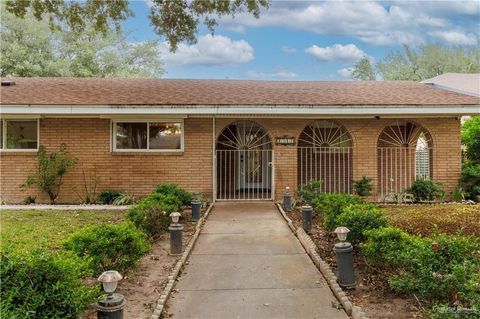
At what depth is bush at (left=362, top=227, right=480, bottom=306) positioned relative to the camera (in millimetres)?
4152

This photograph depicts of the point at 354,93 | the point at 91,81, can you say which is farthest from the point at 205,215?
the point at 91,81

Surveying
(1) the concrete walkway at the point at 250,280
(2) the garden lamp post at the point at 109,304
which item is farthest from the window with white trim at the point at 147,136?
(2) the garden lamp post at the point at 109,304

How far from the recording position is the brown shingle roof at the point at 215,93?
12398 millimetres

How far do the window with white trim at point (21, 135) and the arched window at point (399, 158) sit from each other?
36.8ft

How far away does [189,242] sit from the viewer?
7.65 meters

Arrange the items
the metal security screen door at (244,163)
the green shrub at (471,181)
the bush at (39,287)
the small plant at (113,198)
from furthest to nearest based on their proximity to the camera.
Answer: the metal security screen door at (244,163) → the green shrub at (471,181) → the small plant at (113,198) → the bush at (39,287)

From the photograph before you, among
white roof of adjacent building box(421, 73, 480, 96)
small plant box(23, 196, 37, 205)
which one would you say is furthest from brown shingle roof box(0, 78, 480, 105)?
white roof of adjacent building box(421, 73, 480, 96)

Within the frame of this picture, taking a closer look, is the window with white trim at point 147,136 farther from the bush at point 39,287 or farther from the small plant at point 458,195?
the bush at point 39,287

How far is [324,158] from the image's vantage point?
→ 1505cm

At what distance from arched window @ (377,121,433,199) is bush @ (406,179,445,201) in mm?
1249

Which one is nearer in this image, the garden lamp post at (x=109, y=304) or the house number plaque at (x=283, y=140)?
the garden lamp post at (x=109, y=304)

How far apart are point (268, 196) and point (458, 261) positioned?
974cm

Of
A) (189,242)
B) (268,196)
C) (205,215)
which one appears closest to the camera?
(189,242)

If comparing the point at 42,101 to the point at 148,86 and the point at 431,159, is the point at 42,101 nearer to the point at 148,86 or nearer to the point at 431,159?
the point at 148,86
